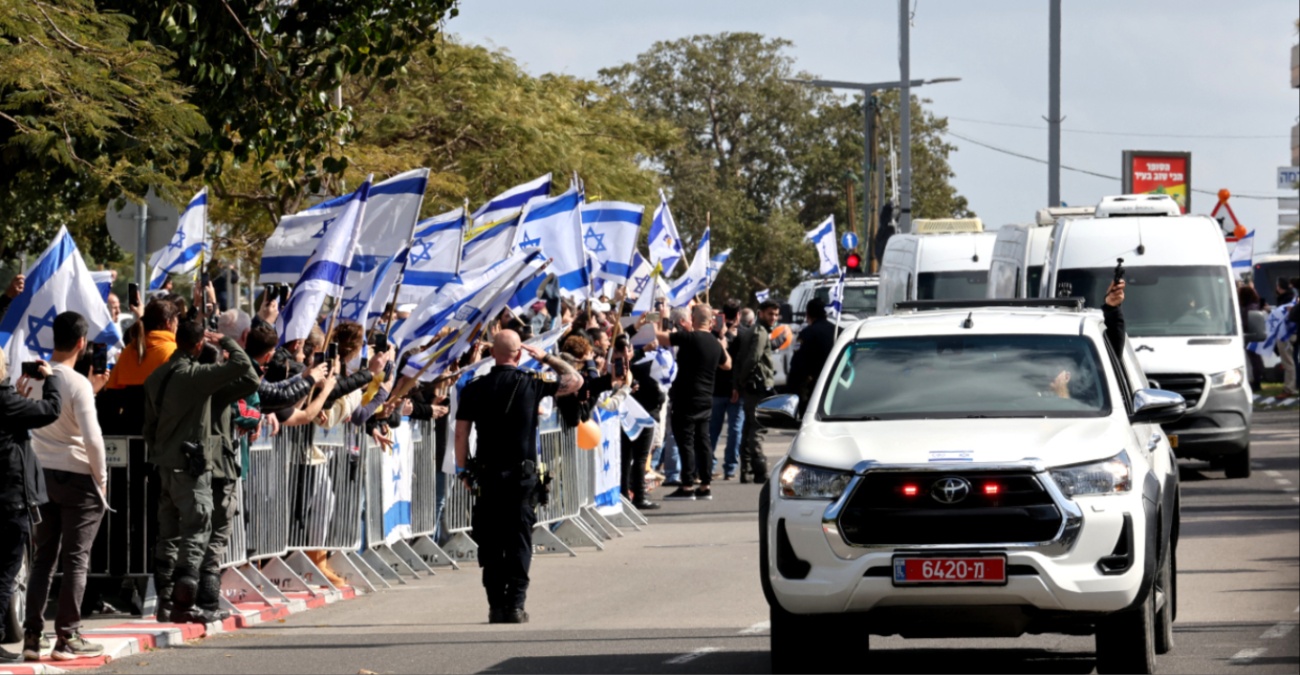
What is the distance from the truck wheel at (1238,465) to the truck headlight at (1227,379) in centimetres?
87

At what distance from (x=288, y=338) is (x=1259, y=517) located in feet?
28.3

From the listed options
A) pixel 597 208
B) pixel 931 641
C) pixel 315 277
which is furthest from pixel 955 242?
pixel 931 641

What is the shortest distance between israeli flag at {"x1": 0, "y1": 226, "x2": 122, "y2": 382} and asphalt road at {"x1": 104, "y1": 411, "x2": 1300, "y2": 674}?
216 cm

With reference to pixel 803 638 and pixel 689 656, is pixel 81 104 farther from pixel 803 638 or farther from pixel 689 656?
pixel 803 638

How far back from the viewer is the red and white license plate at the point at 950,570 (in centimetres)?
933

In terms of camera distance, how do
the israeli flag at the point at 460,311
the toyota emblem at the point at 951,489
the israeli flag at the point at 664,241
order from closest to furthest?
the toyota emblem at the point at 951,489, the israeli flag at the point at 460,311, the israeli flag at the point at 664,241

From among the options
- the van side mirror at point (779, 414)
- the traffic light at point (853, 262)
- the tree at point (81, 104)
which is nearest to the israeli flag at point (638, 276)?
the tree at point (81, 104)

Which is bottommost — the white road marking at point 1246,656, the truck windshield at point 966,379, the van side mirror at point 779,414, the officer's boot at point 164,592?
the white road marking at point 1246,656

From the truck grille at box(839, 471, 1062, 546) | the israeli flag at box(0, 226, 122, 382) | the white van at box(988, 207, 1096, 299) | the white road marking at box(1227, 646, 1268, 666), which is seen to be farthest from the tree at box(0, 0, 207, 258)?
the white van at box(988, 207, 1096, 299)

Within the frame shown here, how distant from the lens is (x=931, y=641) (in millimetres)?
11961

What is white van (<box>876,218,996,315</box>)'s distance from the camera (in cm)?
2888

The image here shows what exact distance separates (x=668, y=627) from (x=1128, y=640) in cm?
336

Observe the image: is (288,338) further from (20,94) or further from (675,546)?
A: (675,546)

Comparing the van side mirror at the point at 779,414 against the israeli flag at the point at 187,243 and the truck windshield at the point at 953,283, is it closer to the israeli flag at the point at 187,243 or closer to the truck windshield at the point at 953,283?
the israeli flag at the point at 187,243
